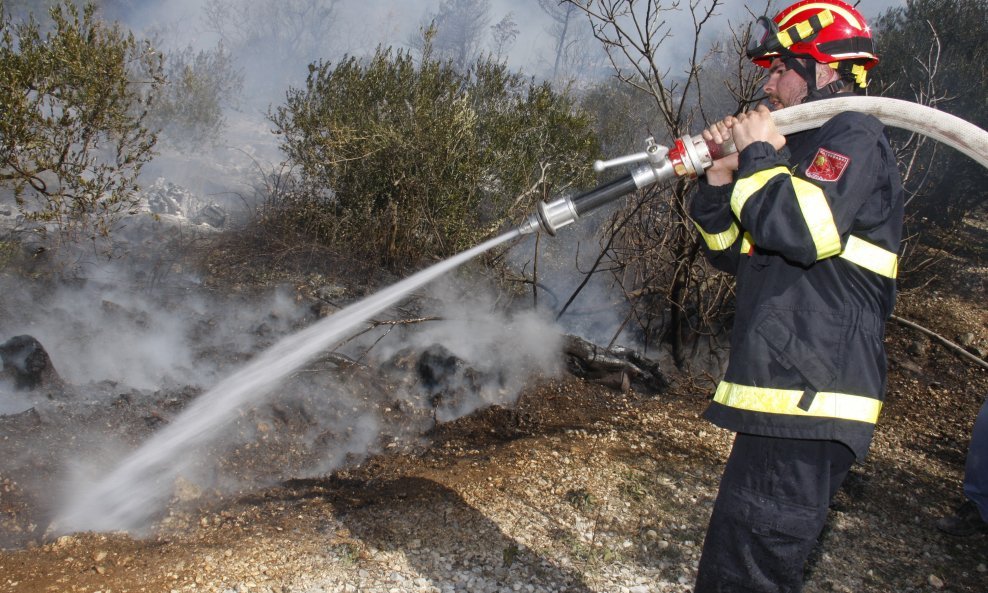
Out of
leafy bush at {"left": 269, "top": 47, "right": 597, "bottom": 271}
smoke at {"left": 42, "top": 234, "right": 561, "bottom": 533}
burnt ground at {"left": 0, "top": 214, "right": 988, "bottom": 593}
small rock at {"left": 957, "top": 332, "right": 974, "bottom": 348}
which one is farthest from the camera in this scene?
leafy bush at {"left": 269, "top": 47, "right": 597, "bottom": 271}

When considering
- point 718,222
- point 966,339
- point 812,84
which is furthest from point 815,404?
point 966,339

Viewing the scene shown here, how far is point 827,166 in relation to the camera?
171cm

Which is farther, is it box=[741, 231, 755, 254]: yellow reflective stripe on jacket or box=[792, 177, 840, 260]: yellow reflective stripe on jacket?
box=[741, 231, 755, 254]: yellow reflective stripe on jacket

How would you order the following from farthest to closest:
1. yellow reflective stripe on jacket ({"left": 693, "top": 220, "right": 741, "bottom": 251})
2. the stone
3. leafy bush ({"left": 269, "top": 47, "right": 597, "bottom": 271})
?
leafy bush ({"left": 269, "top": 47, "right": 597, "bottom": 271}), the stone, yellow reflective stripe on jacket ({"left": 693, "top": 220, "right": 741, "bottom": 251})

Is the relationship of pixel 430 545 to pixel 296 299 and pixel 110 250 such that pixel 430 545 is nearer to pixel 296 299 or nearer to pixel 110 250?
pixel 296 299

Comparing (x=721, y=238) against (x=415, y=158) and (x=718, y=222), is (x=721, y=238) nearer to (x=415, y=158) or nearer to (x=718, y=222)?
(x=718, y=222)

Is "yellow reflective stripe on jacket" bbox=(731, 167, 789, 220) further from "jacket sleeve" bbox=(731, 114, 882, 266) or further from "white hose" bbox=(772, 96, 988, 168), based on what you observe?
"white hose" bbox=(772, 96, 988, 168)

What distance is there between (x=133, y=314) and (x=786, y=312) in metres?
4.59

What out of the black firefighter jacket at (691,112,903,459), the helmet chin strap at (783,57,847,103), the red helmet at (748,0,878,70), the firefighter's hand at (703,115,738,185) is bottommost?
the black firefighter jacket at (691,112,903,459)

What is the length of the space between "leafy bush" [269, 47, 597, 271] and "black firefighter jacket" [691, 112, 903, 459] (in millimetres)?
4319

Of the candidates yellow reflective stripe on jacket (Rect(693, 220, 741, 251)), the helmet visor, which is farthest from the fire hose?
the helmet visor

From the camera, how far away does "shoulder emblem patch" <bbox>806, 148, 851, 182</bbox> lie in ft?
5.57

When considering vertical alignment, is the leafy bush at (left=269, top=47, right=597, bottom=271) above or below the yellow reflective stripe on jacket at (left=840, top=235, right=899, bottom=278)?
above

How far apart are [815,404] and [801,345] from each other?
0.53ft
